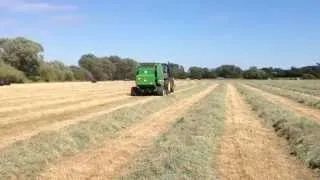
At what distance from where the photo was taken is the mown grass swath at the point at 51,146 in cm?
1171

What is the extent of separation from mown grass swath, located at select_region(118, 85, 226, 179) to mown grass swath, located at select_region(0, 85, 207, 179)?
1.91m

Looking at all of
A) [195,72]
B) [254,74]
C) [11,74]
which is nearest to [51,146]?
[11,74]

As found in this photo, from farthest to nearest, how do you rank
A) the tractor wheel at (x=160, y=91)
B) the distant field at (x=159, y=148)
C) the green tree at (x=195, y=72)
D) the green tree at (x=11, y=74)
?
1. the green tree at (x=195, y=72)
2. the green tree at (x=11, y=74)
3. the tractor wheel at (x=160, y=91)
4. the distant field at (x=159, y=148)

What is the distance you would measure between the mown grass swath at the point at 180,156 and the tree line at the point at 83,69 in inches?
1279

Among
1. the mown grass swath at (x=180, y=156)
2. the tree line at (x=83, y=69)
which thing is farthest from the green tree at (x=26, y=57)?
the mown grass swath at (x=180, y=156)

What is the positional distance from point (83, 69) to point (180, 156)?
460 feet

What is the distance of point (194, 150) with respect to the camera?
14.0 m

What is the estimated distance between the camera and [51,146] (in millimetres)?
14562

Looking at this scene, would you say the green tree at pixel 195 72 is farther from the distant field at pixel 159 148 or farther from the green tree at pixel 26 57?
the distant field at pixel 159 148

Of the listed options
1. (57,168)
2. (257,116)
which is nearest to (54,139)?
(57,168)

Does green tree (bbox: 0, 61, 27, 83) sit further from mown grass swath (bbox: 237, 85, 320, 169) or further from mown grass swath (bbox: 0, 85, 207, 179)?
mown grass swath (bbox: 0, 85, 207, 179)

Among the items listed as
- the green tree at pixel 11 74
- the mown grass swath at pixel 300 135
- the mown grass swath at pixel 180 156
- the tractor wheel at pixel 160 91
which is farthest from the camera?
the green tree at pixel 11 74

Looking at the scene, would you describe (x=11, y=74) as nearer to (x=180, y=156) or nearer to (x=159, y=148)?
(x=159, y=148)

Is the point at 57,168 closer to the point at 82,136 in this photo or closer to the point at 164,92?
the point at 82,136
